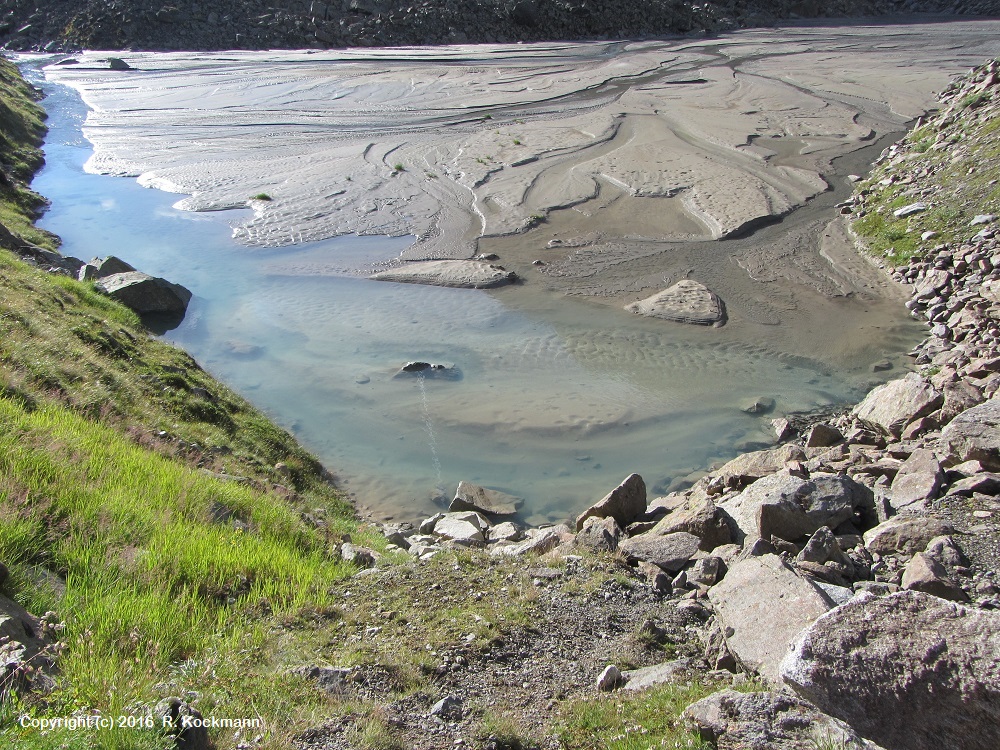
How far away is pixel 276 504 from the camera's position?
7148 mm

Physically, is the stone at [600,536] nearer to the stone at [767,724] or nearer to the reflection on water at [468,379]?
the reflection on water at [468,379]

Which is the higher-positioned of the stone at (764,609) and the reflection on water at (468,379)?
the stone at (764,609)

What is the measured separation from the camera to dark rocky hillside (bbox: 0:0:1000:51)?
159 ft

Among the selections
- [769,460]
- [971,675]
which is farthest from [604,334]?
[971,675]

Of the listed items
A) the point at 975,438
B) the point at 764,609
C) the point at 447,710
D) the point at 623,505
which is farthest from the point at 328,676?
the point at 975,438

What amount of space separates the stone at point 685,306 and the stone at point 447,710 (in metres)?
11.0

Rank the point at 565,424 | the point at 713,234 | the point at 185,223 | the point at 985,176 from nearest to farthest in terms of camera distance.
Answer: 1. the point at 565,424
2. the point at 985,176
3. the point at 713,234
4. the point at 185,223

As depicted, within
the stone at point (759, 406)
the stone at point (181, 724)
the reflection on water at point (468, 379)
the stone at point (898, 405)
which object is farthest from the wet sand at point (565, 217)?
the stone at point (181, 724)

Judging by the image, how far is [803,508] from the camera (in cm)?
671

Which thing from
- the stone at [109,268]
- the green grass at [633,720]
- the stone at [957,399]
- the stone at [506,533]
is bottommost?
the stone at [506,533]

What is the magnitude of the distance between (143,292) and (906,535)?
509 inches

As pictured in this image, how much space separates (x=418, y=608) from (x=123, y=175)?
22.7 meters

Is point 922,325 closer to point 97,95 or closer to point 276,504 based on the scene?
point 276,504

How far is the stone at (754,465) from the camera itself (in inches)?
333
